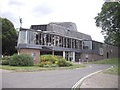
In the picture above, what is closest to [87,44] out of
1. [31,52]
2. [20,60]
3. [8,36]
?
[31,52]

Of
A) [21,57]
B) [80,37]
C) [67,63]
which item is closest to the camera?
[21,57]

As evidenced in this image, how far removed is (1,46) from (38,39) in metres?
15.1

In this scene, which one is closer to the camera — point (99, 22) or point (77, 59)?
point (99, 22)

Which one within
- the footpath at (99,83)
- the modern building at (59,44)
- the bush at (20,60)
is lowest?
the footpath at (99,83)

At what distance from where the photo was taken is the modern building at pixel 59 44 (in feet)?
107

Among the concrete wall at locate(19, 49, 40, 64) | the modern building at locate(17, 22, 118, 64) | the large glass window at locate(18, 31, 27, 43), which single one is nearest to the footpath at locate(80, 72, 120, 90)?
the concrete wall at locate(19, 49, 40, 64)

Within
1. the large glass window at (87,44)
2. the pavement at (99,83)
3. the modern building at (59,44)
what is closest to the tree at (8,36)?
the modern building at (59,44)

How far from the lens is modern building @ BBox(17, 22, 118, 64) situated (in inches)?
1278

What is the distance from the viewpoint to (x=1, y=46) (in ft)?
145

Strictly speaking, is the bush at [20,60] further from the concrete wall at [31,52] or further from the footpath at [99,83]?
the footpath at [99,83]

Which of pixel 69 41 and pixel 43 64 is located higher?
pixel 69 41

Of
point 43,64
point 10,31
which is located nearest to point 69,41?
point 10,31

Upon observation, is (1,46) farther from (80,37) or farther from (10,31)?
(80,37)

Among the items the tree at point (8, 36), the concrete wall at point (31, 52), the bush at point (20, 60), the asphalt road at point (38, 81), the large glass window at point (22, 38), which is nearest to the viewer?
the asphalt road at point (38, 81)
